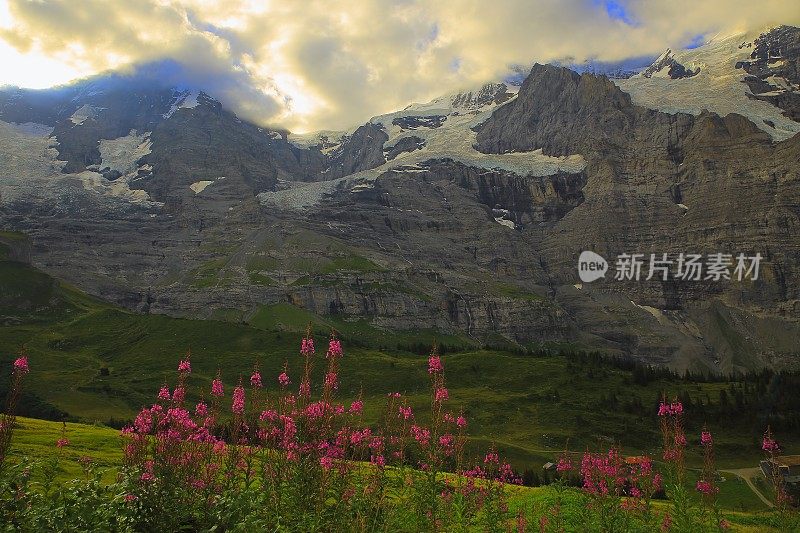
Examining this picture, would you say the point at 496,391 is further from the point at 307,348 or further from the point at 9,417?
the point at 9,417

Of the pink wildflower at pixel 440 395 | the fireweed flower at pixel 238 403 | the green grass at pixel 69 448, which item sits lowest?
the green grass at pixel 69 448

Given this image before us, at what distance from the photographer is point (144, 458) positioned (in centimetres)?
1286

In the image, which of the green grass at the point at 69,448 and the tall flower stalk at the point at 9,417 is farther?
the green grass at the point at 69,448

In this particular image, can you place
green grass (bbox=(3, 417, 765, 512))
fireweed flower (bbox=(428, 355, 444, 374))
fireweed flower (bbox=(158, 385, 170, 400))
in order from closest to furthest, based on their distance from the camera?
1. fireweed flower (bbox=(158, 385, 170, 400))
2. fireweed flower (bbox=(428, 355, 444, 374))
3. green grass (bbox=(3, 417, 765, 512))

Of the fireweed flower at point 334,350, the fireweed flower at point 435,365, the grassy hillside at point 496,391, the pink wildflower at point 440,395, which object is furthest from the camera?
the grassy hillside at point 496,391

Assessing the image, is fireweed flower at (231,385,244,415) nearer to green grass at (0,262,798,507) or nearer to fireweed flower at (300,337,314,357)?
fireweed flower at (300,337,314,357)

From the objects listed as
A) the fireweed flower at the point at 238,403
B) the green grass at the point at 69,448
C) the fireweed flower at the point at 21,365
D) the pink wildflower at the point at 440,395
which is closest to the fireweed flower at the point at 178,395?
the fireweed flower at the point at 238,403

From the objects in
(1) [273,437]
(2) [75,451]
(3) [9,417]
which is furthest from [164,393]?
(2) [75,451]

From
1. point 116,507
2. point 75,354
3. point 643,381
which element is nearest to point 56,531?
point 116,507

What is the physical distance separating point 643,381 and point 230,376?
389 ft

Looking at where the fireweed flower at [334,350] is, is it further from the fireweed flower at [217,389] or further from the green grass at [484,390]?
the green grass at [484,390]

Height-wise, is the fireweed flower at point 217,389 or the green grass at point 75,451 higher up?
the fireweed flower at point 217,389

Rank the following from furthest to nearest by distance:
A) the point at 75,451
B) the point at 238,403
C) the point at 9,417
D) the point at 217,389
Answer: the point at 75,451 → the point at 238,403 → the point at 217,389 → the point at 9,417

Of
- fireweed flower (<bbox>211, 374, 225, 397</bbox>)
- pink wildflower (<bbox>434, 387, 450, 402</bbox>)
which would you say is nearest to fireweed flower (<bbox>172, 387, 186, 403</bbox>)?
fireweed flower (<bbox>211, 374, 225, 397</bbox>)
